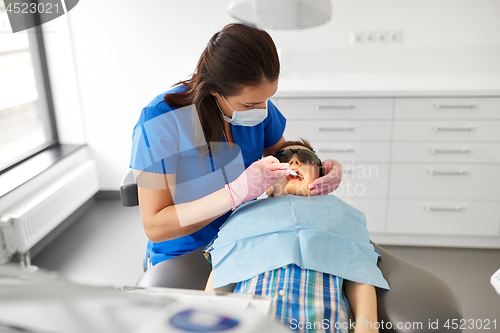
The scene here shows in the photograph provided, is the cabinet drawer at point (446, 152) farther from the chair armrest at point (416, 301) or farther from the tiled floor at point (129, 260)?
the chair armrest at point (416, 301)

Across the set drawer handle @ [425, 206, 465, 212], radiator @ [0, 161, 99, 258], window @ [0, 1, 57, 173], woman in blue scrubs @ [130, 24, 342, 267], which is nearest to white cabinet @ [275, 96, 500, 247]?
drawer handle @ [425, 206, 465, 212]

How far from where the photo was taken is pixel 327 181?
1407mm

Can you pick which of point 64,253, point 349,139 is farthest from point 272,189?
point 64,253

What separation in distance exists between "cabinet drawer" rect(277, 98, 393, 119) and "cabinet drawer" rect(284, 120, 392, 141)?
0.03m

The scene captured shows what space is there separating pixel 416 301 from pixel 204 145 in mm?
746

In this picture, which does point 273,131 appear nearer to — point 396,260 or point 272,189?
point 272,189

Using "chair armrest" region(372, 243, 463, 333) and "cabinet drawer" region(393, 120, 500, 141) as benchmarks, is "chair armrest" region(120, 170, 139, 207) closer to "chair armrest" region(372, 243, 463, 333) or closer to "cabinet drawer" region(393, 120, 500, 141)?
"chair armrest" region(372, 243, 463, 333)

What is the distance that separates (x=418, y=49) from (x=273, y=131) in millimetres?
1663

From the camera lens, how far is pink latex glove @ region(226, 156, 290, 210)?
1174 millimetres

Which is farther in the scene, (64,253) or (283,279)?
(64,253)

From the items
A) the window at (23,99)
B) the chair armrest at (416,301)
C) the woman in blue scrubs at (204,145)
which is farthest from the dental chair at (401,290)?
the window at (23,99)

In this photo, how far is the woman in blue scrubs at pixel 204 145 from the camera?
3.67 feet

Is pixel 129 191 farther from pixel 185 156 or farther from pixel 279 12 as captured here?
pixel 279 12

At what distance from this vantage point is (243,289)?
1050 millimetres
